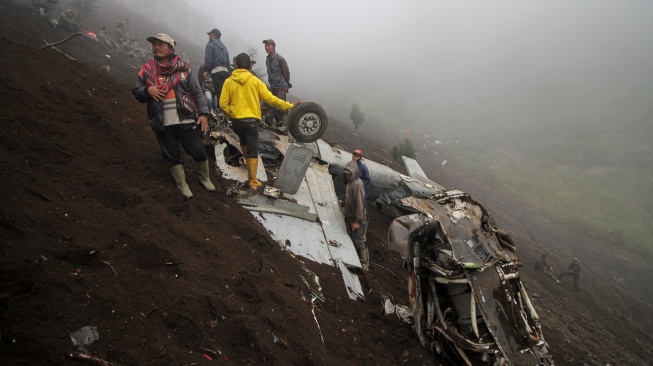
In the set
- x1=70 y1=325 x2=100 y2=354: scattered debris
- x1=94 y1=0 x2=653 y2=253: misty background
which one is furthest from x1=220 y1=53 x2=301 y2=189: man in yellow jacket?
x1=94 y1=0 x2=653 y2=253: misty background

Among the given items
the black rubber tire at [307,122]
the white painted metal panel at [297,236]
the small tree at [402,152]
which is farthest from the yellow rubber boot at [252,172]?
the small tree at [402,152]

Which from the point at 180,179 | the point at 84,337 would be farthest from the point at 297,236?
the point at 84,337

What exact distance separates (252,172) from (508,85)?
48.0 m

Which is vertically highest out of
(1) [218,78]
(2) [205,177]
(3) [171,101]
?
(3) [171,101]

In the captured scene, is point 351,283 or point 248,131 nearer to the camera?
point 351,283

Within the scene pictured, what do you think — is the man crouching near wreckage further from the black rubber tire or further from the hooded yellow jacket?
the black rubber tire

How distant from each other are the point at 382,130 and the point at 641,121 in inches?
949

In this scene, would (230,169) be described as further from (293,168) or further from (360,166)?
(360,166)

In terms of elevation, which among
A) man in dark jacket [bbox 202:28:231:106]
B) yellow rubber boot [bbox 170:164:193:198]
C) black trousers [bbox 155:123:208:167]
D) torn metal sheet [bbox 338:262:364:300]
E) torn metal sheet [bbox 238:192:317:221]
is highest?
man in dark jacket [bbox 202:28:231:106]

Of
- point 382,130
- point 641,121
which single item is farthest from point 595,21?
point 382,130

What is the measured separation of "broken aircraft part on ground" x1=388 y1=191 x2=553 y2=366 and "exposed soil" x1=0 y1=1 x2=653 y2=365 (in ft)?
1.52

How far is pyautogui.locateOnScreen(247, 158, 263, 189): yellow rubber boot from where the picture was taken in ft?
15.7

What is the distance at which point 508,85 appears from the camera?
43.6 m

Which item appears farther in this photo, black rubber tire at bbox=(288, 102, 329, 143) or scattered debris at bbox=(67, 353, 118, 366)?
black rubber tire at bbox=(288, 102, 329, 143)
